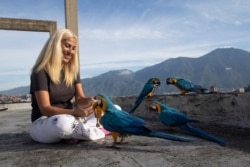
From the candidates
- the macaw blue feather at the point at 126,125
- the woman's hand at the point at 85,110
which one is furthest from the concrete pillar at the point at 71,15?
the macaw blue feather at the point at 126,125

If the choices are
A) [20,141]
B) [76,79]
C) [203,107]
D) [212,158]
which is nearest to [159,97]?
[203,107]

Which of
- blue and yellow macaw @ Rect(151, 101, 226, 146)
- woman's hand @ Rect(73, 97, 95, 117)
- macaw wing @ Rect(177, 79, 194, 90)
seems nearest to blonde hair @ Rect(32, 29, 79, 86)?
woman's hand @ Rect(73, 97, 95, 117)

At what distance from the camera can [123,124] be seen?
2258 mm

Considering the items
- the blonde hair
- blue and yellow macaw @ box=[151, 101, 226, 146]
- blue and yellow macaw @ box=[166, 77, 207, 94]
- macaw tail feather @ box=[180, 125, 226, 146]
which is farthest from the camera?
blue and yellow macaw @ box=[166, 77, 207, 94]

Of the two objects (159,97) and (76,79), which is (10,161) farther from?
(159,97)

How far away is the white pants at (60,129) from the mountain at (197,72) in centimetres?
9261

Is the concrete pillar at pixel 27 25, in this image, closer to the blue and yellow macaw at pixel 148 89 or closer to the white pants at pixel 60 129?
the blue and yellow macaw at pixel 148 89

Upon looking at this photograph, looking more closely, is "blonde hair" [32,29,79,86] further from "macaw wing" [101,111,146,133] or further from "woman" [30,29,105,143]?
"macaw wing" [101,111,146,133]

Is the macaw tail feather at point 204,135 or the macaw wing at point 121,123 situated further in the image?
the macaw tail feather at point 204,135

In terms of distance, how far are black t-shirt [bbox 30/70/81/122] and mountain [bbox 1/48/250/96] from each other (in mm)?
92443

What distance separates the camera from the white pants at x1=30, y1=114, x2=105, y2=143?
8.03 feet

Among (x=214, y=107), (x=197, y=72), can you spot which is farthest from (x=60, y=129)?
(x=197, y=72)

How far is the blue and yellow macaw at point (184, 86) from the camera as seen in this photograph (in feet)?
13.1

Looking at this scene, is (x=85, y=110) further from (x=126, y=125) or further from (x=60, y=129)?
(x=126, y=125)
